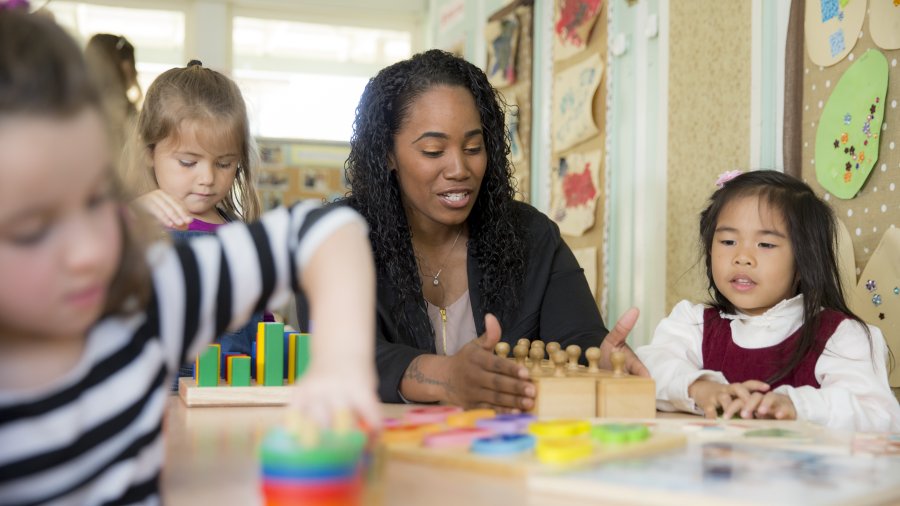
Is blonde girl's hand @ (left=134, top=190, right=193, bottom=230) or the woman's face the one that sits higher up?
the woman's face

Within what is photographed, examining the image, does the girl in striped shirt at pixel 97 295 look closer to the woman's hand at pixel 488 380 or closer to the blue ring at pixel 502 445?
the blue ring at pixel 502 445

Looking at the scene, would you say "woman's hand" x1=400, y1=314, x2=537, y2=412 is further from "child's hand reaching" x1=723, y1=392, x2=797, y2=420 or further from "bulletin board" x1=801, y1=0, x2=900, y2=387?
"bulletin board" x1=801, y1=0, x2=900, y2=387

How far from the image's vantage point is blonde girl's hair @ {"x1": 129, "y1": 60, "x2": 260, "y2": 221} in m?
1.92

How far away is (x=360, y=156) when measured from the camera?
215 centimetres

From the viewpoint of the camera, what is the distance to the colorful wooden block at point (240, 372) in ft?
4.52

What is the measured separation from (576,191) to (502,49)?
3.40 ft

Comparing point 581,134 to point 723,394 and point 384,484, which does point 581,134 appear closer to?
point 723,394

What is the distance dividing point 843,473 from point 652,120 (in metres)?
2.34

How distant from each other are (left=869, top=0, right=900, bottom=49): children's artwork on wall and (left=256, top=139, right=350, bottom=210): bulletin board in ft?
13.2

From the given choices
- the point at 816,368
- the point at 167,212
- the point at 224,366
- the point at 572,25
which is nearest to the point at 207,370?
the point at 224,366

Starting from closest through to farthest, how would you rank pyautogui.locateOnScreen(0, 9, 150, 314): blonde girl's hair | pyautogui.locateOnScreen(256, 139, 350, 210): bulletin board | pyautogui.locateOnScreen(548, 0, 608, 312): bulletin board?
pyautogui.locateOnScreen(0, 9, 150, 314): blonde girl's hair < pyautogui.locateOnScreen(548, 0, 608, 312): bulletin board < pyautogui.locateOnScreen(256, 139, 350, 210): bulletin board

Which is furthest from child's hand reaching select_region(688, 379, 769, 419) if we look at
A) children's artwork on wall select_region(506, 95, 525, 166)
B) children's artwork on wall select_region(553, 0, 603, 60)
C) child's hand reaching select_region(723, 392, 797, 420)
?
children's artwork on wall select_region(506, 95, 525, 166)

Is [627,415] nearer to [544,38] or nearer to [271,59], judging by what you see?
[544,38]

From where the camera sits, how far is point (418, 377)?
1.54 meters
